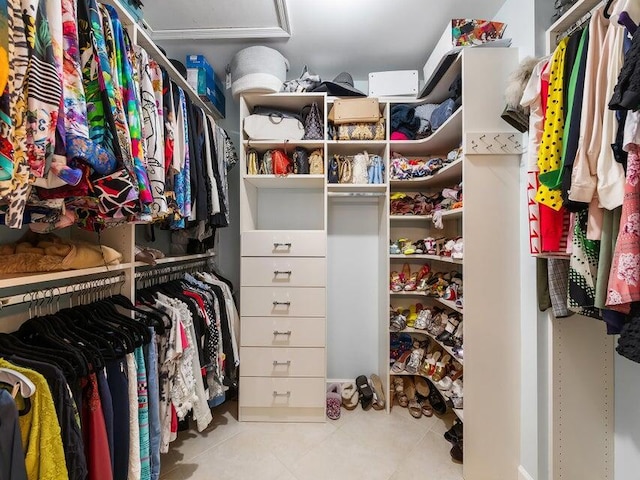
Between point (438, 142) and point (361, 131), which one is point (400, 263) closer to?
point (438, 142)

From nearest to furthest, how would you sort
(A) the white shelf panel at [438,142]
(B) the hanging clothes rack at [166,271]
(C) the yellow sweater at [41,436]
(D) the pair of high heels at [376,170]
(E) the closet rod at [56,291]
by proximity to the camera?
1. (C) the yellow sweater at [41,436]
2. (E) the closet rod at [56,291]
3. (B) the hanging clothes rack at [166,271]
4. (A) the white shelf panel at [438,142]
5. (D) the pair of high heels at [376,170]

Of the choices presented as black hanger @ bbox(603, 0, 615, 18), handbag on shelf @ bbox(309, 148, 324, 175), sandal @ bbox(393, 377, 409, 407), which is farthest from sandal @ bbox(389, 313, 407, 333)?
black hanger @ bbox(603, 0, 615, 18)

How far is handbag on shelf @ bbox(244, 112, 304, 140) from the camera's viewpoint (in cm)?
191

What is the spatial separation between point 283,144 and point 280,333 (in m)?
1.25

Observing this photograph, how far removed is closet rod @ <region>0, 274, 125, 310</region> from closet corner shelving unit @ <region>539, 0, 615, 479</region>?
1766 millimetres

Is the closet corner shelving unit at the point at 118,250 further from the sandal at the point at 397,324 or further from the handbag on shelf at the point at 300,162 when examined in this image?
the sandal at the point at 397,324

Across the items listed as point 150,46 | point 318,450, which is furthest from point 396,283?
point 150,46

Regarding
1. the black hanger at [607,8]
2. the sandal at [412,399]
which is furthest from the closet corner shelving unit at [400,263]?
the black hanger at [607,8]

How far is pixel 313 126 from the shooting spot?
194 cm

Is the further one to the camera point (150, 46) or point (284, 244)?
point (284, 244)

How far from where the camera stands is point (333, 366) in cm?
231

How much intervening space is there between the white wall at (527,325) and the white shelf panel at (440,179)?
0.35 metres

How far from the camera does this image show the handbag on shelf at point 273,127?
6.26ft

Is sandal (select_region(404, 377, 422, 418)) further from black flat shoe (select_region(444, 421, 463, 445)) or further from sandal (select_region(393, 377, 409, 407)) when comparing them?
black flat shoe (select_region(444, 421, 463, 445))
